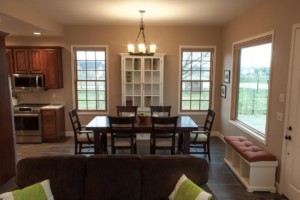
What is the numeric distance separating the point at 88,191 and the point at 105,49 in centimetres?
430

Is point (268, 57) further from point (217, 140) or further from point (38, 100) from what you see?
point (38, 100)

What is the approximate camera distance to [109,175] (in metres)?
2.17

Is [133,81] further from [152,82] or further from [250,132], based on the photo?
[250,132]

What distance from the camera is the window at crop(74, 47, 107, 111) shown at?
19.4ft

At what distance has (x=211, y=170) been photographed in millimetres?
3994

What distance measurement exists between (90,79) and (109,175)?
4214 mm

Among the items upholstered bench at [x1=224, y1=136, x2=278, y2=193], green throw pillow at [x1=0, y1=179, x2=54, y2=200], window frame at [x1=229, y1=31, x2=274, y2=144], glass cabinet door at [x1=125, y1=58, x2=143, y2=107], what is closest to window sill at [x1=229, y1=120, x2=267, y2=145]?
window frame at [x1=229, y1=31, x2=274, y2=144]

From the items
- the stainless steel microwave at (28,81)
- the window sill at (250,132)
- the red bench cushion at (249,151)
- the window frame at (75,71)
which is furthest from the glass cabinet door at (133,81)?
the red bench cushion at (249,151)

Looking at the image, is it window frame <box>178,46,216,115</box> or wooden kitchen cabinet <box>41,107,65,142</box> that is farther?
window frame <box>178,46,216,115</box>

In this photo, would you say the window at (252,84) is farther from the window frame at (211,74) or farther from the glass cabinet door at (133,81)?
the glass cabinet door at (133,81)

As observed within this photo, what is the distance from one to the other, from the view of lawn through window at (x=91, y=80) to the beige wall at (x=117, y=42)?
22cm

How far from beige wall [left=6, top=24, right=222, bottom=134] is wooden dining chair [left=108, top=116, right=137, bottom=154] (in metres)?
2.09

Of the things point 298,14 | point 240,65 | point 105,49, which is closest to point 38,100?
point 105,49

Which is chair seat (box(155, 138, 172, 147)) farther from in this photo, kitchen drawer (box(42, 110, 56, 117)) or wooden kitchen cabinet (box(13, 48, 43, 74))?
wooden kitchen cabinet (box(13, 48, 43, 74))
